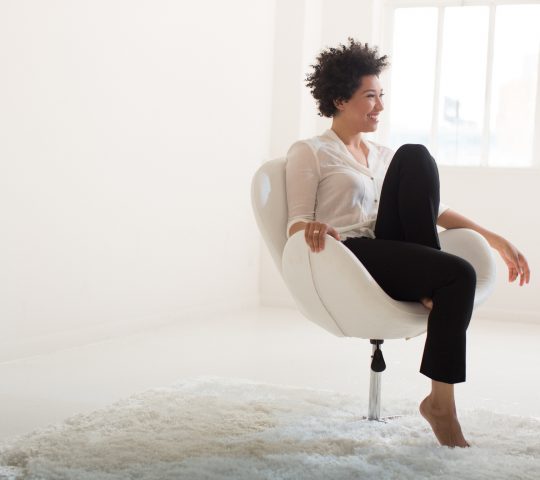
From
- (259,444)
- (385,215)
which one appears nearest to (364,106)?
(385,215)

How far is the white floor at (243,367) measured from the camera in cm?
268

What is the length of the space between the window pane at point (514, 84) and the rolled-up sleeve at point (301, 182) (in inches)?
128

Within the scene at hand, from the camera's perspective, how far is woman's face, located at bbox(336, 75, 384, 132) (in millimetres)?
2477

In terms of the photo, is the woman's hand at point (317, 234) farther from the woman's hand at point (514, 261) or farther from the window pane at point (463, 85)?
the window pane at point (463, 85)

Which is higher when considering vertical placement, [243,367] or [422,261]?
[422,261]

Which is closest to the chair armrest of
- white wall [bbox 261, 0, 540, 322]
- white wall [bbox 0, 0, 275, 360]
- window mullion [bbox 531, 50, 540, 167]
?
white wall [bbox 0, 0, 275, 360]

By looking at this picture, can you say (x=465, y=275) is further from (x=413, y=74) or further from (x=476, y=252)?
(x=413, y=74)

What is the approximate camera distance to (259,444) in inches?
80.4

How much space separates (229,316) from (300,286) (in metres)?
2.60

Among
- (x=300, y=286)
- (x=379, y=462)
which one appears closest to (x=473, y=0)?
(x=300, y=286)

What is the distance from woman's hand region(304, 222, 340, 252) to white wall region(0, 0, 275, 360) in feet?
5.12

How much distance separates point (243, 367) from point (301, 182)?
1150mm

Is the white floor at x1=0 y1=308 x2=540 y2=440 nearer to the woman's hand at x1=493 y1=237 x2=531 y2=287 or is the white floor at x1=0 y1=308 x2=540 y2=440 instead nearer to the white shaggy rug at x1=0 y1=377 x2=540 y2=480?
the white shaggy rug at x1=0 y1=377 x2=540 y2=480

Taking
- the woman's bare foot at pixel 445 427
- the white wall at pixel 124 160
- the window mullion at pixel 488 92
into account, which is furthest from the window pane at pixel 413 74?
the woman's bare foot at pixel 445 427
